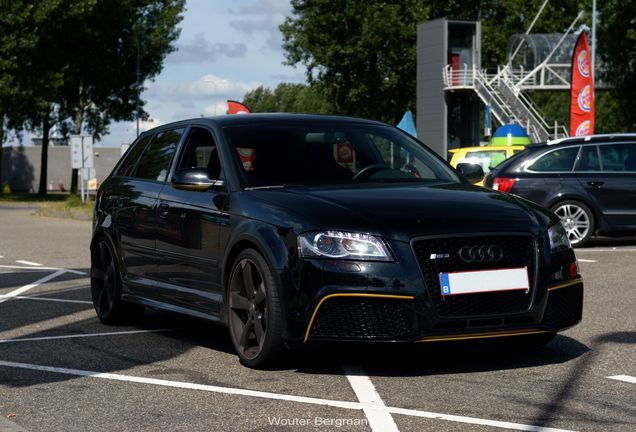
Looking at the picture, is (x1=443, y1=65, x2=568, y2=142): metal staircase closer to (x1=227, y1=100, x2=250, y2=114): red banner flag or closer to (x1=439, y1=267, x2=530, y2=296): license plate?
(x1=227, y1=100, x2=250, y2=114): red banner flag

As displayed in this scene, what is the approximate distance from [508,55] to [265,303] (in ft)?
183

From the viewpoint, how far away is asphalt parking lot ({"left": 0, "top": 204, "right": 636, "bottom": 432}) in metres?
5.64

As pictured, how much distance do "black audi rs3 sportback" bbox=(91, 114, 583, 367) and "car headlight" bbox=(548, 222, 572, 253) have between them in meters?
0.01

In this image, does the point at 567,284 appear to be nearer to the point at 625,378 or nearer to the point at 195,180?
the point at 625,378

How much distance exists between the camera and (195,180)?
25.3ft

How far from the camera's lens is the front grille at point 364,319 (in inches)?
258

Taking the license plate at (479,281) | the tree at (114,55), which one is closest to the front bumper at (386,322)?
the license plate at (479,281)

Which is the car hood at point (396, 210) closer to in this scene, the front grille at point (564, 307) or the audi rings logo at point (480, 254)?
the audi rings logo at point (480, 254)

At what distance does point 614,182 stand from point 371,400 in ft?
39.3

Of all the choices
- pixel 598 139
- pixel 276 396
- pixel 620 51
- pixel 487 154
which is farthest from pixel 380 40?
pixel 276 396

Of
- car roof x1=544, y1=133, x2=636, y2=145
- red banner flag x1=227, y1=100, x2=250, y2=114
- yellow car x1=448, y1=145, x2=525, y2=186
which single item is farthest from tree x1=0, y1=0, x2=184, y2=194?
car roof x1=544, y1=133, x2=636, y2=145

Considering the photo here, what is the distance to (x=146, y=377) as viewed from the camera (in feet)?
22.9

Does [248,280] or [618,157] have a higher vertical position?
[618,157]

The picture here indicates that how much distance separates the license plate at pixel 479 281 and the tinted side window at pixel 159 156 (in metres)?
2.88
